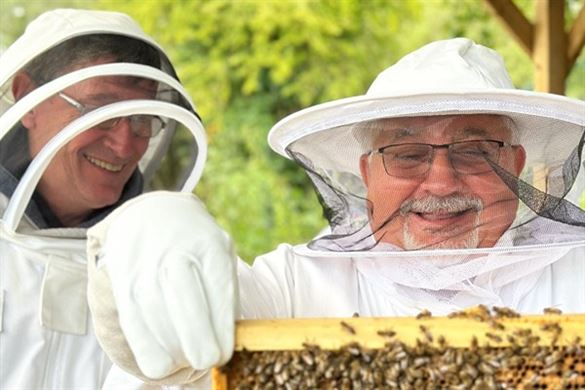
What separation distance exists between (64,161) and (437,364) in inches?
75.0

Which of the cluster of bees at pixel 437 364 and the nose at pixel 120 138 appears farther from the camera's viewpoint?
the nose at pixel 120 138

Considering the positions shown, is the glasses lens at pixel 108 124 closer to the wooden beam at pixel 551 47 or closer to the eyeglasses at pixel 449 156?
the eyeglasses at pixel 449 156

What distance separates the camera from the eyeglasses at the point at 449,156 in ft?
8.84

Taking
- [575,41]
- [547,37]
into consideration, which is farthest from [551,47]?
[575,41]

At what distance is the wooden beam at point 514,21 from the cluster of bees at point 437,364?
4659mm

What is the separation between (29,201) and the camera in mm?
3408

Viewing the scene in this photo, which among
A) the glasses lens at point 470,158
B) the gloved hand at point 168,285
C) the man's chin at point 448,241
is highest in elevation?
the glasses lens at point 470,158

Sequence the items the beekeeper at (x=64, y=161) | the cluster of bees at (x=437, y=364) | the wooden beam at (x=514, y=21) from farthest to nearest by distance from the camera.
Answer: the wooden beam at (x=514, y=21) → the beekeeper at (x=64, y=161) → the cluster of bees at (x=437, y=364)

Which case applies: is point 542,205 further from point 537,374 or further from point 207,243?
point 207,243

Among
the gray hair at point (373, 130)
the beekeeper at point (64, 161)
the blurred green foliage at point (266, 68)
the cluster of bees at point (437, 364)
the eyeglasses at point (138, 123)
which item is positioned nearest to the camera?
the cluster of bees at point (437, 364)

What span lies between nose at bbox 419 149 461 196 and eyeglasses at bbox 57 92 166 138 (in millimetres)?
1340

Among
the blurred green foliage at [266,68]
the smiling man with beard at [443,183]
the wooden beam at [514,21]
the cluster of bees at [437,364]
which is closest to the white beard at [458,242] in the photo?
the smiling man with beard at [443,183]

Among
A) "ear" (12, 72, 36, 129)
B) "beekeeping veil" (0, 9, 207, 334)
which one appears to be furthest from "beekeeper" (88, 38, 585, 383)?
"ear" (12, 72, 36, 129)

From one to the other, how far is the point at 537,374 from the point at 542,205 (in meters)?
0.76
